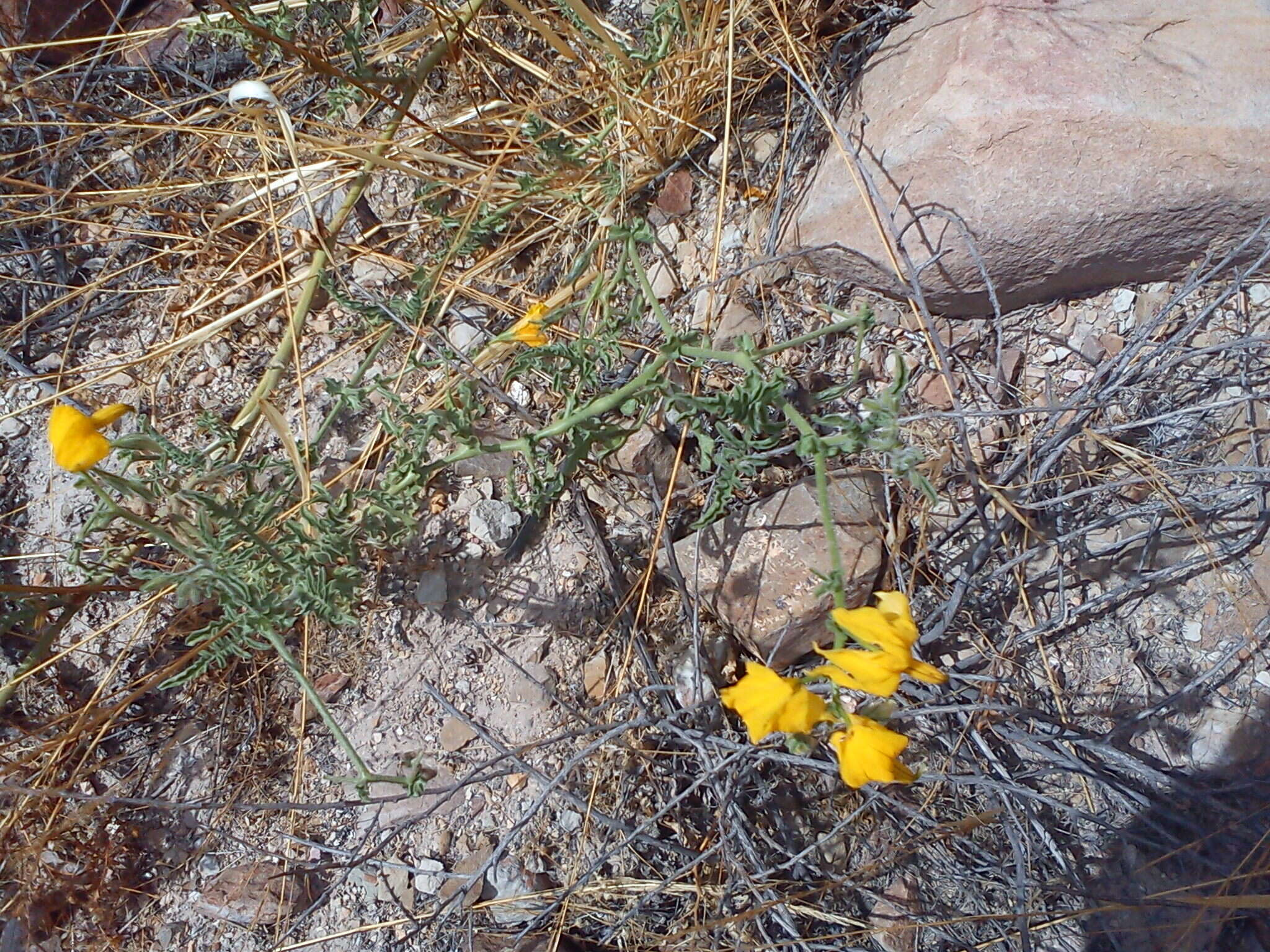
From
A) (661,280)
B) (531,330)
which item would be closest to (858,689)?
(531,330)

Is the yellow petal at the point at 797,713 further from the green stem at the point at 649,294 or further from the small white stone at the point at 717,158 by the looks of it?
the small white stone at the point at 717,158

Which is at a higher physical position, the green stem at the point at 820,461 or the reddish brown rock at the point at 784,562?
the green stem at the point at 820,461

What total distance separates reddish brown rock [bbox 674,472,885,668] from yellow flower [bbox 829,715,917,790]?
0.62 m

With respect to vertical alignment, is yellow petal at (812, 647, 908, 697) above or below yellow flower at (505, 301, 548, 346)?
above

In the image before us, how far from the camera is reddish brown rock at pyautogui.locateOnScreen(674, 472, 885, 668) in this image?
81.8 inches

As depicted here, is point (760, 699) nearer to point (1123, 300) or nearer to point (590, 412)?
point (590, 412)

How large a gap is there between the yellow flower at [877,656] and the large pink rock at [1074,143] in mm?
1157

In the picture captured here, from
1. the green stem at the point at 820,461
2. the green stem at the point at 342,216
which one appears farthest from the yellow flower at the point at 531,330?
the green stem at the point at 342,216

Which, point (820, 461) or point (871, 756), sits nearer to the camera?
point (871, 756)

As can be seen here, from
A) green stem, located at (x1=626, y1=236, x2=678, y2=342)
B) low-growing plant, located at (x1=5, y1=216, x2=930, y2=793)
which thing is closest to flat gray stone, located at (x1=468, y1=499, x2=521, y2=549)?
low-growing plant, located at (x1=5, y1=216, x2=930, y2=793)

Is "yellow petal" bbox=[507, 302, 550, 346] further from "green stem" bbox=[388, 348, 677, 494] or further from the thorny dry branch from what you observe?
the thorny dry branch

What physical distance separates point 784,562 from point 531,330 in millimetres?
832

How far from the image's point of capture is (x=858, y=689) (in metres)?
1.40

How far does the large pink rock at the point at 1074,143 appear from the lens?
203 centimetres
